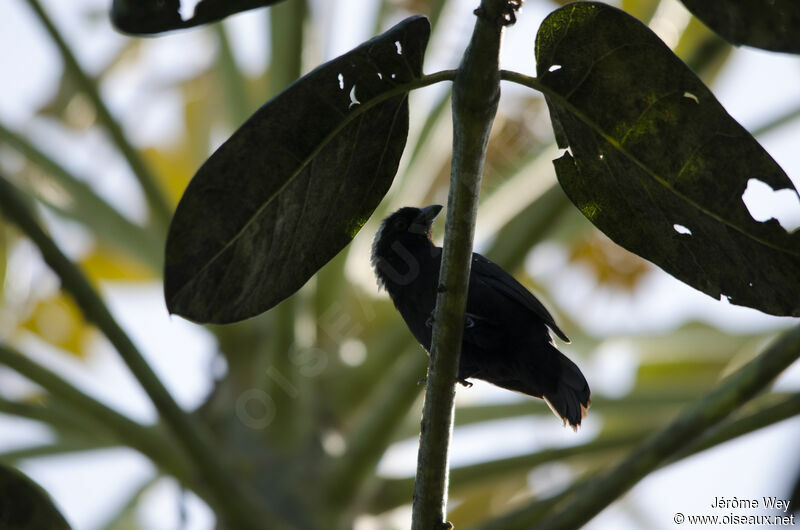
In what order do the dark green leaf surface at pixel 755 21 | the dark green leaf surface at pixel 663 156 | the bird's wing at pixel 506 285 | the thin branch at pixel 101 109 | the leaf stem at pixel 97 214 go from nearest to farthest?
the dark green leaf surface at pixel 755 21 < the dark green leaf surface at pixel 663 156 < the bird's wing at pixel 506 285 < the thin branch at pixel 101 109 < the leaf stem at pixel 97 214

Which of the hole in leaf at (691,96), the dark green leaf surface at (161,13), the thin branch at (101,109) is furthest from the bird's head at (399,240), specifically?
the dark green leaf surface at (161,13)

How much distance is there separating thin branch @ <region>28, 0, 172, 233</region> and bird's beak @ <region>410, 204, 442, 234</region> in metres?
1.21

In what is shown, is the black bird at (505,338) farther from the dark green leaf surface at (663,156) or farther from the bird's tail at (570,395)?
the dark green leaf surface at (663,156)

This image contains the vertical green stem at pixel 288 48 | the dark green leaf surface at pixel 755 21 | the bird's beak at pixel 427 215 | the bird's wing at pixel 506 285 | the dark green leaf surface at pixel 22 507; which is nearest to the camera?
the dark green leaf surface at pixel 755 21

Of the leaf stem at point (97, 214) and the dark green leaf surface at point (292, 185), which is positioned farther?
the leaf stem at point (97, 214)

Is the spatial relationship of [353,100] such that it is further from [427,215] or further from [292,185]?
[427,215]

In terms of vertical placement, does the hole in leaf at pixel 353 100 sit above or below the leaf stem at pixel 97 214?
below

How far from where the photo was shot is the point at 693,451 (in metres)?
2.96

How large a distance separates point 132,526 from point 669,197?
4.86 metres

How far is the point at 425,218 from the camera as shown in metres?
3.73

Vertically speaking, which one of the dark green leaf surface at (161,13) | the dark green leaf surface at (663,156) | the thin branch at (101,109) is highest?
the thin branch at (101,109)

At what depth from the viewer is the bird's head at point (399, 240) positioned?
3.81 m

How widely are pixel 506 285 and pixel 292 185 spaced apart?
1.61m

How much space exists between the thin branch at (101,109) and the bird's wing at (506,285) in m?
1.56
